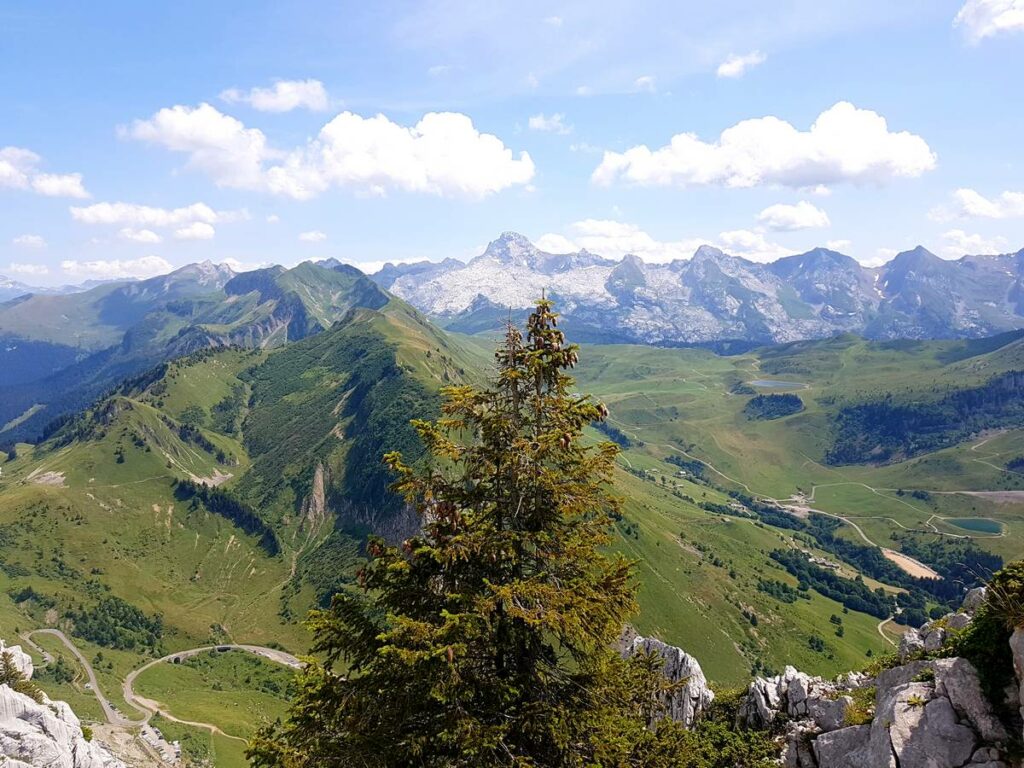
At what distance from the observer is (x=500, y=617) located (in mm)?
17844

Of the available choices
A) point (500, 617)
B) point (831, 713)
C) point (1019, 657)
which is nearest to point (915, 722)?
point (1019, 657)

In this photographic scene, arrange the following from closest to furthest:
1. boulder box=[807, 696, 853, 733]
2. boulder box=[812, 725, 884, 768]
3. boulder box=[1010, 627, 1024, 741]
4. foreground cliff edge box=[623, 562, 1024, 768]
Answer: boulder box=[1010, 627, 1024, 741], foreground cliff edge box=[623, 562, 1024, 768], boulder box=[812, 725, 884, 768], boulder box=[807, 696, 853, 733]

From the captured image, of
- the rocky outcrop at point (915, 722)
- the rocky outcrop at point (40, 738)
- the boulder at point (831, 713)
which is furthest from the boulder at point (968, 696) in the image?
the rocky outcrop at point (40, 738)

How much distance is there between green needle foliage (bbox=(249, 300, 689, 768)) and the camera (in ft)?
55.6

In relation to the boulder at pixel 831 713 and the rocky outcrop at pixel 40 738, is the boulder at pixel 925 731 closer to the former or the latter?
the boulder at pixel 831 713

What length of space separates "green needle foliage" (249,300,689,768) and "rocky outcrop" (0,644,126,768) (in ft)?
228

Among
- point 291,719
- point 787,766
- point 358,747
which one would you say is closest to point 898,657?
point 787,766

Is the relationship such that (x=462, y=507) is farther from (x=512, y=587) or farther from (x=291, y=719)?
(x=291, y=719)

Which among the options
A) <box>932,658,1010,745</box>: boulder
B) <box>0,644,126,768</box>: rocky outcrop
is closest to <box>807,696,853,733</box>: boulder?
<box>932,658,1010,745</box>: boulder

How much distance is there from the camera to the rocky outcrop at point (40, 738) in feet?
209

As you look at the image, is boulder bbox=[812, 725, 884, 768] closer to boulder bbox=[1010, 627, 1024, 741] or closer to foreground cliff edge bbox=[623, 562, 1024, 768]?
foreground cliff edge bbox=[623, 562, 1024, 768]

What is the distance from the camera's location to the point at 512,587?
16.9 meters

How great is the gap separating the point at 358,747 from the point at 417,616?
398 centimetres

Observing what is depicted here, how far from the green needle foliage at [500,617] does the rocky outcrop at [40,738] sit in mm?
69520
